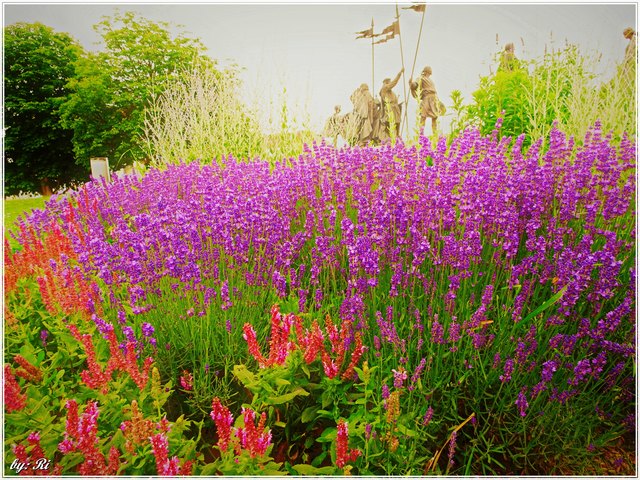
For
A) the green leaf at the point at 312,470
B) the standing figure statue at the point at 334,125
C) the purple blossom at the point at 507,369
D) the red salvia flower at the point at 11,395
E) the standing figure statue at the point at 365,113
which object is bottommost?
the green leaf at the point at 312,470

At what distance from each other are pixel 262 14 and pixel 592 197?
2025 millimetres

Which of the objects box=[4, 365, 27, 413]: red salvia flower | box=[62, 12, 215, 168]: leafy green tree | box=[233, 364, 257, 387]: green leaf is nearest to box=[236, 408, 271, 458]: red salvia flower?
box=[233, 364, 257, 387]: green leaf

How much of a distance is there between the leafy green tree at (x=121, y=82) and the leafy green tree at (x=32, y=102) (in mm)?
4752

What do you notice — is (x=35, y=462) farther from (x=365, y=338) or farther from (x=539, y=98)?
(x=539, y=98)

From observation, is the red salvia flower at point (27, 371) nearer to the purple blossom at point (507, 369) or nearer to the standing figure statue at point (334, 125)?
the purple blossom at point (507, 369)

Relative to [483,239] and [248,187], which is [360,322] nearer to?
[483,239]

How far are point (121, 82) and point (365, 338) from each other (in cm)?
1358

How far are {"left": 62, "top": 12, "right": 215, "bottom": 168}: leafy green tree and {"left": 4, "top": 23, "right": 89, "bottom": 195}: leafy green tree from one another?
187 inches

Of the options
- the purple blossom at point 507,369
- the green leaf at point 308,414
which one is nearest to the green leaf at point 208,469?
the green leaf at point 308,414

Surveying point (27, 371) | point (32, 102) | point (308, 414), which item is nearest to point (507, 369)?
point (308, 414)

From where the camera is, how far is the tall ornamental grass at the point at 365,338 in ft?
4.90

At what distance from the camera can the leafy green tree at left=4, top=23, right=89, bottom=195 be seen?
180 inches

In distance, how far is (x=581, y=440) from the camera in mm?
1754

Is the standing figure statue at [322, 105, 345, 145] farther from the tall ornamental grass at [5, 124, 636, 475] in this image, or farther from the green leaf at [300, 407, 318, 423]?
the green leaf at [300, 407, 318, 423]
